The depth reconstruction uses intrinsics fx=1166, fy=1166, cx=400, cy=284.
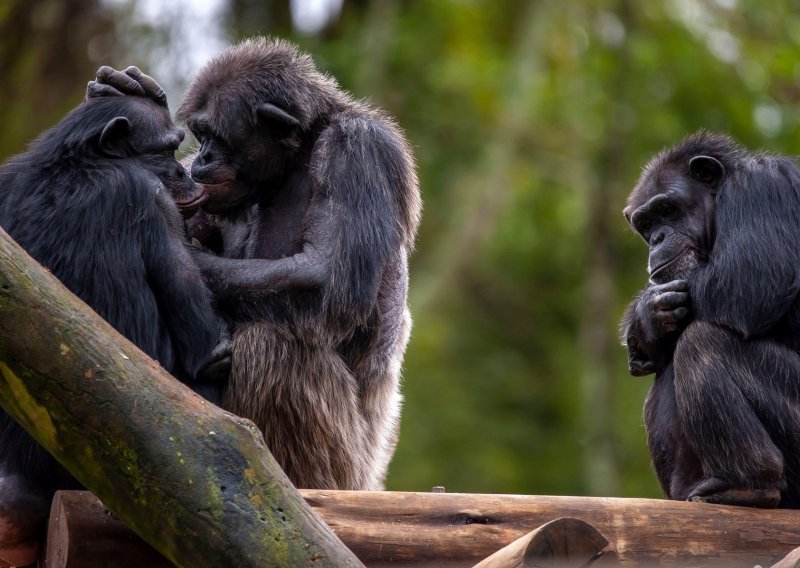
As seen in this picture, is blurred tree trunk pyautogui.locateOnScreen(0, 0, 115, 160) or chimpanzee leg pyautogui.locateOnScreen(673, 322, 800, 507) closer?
chimpanzee leg pyautogui.locateOnScreen(673, 322, 800, 507)

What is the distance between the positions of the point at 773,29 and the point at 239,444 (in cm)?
1053

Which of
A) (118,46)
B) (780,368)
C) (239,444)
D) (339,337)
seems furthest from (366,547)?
(118,46)

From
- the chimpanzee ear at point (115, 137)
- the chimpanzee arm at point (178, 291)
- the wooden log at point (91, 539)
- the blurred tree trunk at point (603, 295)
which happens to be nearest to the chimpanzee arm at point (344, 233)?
the chimpanzee arm at point (178, 291)

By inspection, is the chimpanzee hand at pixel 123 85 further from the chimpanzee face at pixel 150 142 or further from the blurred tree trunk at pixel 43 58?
the blurred tree trunk at pixel 43 58

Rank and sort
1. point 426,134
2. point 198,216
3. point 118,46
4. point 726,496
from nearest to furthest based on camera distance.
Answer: point 726,496 → point 198,216 → point 118,46 → point 426,134

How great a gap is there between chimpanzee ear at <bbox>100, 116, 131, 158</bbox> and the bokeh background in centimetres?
676

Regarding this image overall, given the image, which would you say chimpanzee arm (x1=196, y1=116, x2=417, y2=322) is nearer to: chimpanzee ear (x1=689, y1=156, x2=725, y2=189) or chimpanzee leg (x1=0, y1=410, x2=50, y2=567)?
chimpanzee leg (x1=0, y1=410, x2=50, y2=567)

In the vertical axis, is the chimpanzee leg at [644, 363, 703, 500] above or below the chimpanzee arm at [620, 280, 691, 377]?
below

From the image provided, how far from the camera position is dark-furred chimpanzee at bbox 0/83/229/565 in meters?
4.14

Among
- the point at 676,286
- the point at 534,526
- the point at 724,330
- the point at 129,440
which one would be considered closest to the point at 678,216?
the point at 676,286

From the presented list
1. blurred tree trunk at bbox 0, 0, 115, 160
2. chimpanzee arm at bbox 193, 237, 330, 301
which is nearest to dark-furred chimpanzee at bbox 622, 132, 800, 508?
chimpanzee arm at bbox 193, 237, 330, 301

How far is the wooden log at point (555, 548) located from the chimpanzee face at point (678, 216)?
1.60 metres

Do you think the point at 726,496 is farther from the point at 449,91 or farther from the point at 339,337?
the point at 449,91

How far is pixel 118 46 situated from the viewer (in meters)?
11.5
